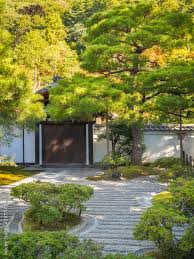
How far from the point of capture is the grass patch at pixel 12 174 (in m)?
15.6

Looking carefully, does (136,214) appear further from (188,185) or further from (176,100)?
(176,100)

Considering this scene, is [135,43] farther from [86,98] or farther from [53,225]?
[53,225]

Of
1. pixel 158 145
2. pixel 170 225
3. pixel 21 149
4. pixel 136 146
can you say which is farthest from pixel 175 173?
pixel 21 149

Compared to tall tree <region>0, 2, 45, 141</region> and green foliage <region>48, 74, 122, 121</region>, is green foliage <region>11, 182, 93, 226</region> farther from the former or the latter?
green foliage <region>48, 74, 122, 121</region>

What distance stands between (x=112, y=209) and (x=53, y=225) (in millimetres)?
2054

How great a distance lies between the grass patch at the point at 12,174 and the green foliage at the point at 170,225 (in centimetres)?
907

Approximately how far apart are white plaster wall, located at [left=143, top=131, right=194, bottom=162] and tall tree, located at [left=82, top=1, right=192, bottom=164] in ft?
11.8

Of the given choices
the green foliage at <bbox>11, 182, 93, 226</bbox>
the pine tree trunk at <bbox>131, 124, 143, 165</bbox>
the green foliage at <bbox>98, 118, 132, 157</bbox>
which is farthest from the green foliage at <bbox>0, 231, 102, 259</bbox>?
the green foliage at <bbox>98, 118, 132, 157</bbox>

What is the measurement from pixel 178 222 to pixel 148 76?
8965 millimetres

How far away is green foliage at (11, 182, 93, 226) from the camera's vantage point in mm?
8858

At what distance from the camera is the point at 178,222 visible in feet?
21.1

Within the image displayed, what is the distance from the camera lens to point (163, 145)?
21.1 metres

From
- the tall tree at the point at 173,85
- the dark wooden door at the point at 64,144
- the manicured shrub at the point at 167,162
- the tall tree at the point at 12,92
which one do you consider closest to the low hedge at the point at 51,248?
the tall tree at the point at 12,92

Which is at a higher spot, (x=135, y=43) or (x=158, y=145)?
(x=135, y=43)
